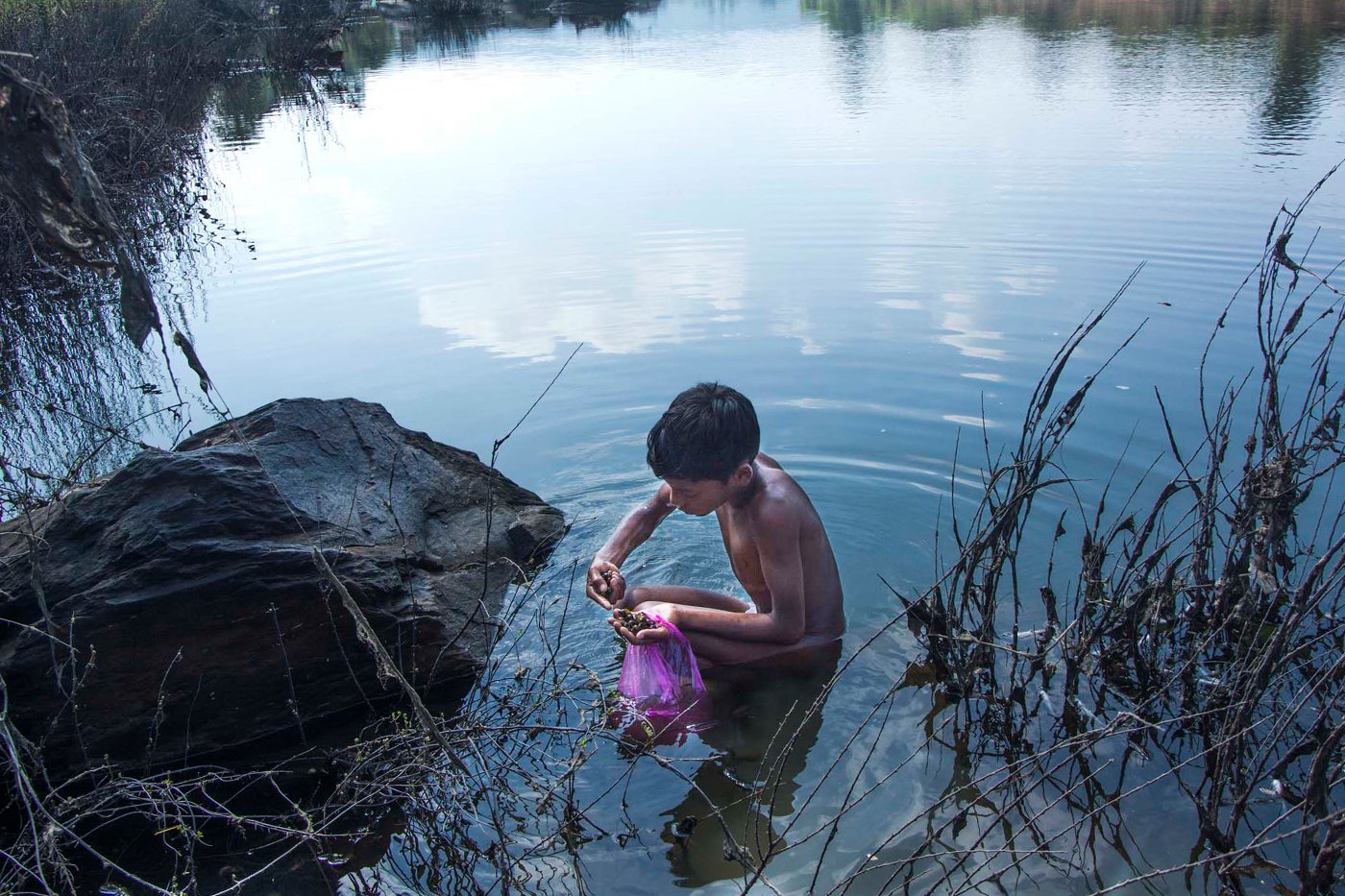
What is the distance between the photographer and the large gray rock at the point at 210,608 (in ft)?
13.6

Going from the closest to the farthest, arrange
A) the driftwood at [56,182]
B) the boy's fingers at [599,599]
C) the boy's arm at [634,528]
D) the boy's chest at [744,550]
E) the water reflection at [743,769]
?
the driftwood at [56,182] < the water reflection at [743,769] < the boy's fingers at [599,599] < the boy's chest at [744,550] < the boy's arm at [634,528]

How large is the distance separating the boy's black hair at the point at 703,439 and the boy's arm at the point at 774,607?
31 centimetres

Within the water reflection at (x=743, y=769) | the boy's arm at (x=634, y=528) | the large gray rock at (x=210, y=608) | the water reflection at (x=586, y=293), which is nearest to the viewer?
the water reflection at (x=743, y=769)

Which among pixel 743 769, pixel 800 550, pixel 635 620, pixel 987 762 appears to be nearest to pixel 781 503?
pixel 800 550

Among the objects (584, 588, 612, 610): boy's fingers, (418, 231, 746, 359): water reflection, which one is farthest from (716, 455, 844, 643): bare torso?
(418, 231, 746, 359): water reflection

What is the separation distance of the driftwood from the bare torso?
2.52m

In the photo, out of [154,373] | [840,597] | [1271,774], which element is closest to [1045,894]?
[1271,774]

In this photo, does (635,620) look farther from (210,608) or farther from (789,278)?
(789,278)

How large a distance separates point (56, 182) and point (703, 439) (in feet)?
7.62

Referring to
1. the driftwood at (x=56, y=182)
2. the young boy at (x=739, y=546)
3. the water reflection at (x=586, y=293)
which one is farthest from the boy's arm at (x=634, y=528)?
the water reflection at (x=586, y=293)

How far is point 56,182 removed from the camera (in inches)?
99.8

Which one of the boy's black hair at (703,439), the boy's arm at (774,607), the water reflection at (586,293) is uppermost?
the boy's black hair at (703,439)

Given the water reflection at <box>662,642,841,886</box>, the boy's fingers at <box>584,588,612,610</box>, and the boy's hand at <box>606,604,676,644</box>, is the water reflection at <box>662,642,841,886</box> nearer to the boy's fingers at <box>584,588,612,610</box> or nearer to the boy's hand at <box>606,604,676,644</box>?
the boy's hand at <box>606,604,676,644</box>

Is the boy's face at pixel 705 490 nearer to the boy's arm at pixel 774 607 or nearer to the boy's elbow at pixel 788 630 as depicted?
the boy's arm at pixel 774 607
